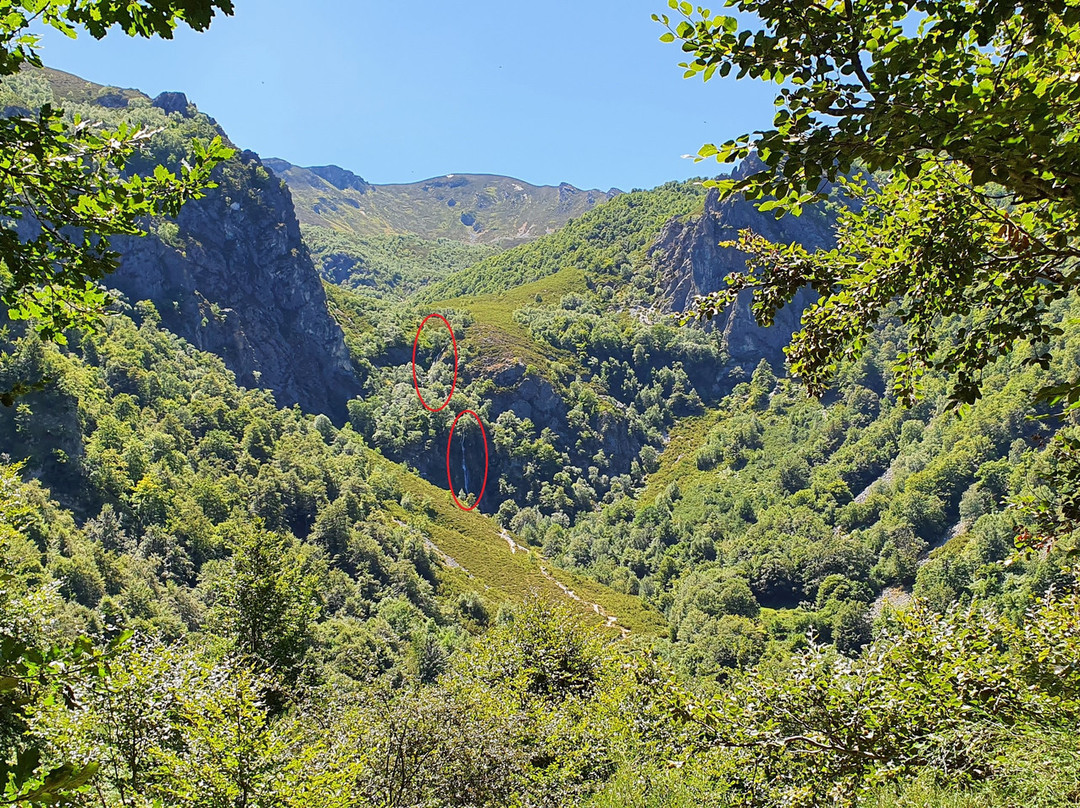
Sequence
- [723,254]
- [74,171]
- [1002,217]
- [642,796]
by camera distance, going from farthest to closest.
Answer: [723,254] < [642,796] < [1002,217] < [74,171]

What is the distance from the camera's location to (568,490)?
527 ft

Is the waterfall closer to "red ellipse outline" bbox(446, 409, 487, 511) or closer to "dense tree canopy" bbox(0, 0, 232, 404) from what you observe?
"red ellipse outline" bbox(446, 409, 487, 511)

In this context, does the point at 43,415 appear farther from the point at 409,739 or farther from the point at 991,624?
the point at 991,624

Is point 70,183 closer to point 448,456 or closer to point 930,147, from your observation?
point 930,147

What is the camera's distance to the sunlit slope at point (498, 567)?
97.3m

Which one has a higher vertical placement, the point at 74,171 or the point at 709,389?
the point at 709,389

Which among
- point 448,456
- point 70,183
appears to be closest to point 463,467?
point 448,456

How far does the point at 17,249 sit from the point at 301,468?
354ft

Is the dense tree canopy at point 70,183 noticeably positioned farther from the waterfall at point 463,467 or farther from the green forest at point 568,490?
the waterfall at point 463,467

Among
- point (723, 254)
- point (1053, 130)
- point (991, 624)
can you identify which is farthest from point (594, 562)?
point (1053, 130)

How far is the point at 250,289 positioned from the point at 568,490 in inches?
3359

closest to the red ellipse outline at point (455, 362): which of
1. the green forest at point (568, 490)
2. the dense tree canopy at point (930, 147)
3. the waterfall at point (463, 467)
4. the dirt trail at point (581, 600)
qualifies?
the green forest at point (568, 490)

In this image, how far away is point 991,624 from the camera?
10.1 metres

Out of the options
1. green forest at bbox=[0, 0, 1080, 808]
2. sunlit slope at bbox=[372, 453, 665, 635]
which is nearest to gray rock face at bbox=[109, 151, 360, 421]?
green forest at bbox=[0, 0, 1080, 808]
